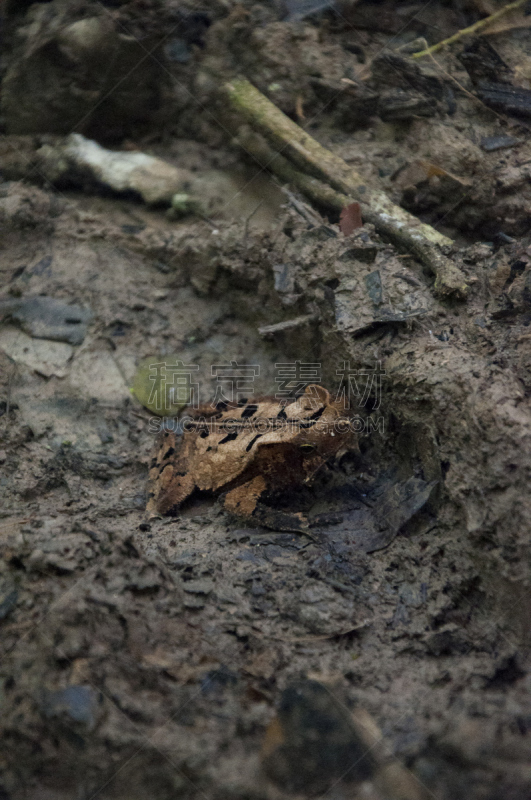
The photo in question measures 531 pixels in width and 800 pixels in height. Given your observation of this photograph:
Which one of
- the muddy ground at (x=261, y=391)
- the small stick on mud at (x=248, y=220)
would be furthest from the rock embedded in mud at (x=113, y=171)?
the small stick on mud at (x=248, y=220)

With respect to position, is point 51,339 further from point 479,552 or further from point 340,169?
point 479,552

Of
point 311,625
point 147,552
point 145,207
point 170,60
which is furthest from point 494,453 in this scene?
point 170,60

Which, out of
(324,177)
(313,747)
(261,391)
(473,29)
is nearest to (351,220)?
(324,177)

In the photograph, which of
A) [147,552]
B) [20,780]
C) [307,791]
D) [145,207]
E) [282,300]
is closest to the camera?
[307,791]

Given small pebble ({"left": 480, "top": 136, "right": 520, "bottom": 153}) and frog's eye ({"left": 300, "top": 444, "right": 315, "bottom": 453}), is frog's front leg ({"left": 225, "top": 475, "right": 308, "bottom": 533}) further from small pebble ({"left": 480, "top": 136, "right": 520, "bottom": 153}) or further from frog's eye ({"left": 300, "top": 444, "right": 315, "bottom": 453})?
small pebble ({"left": 480, "top": 136, "right": 520, "bottom": 153})

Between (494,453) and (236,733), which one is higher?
(494,453)

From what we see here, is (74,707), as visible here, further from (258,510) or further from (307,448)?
(307,448)

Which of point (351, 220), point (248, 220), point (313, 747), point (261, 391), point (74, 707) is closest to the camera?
point (313, 747)
